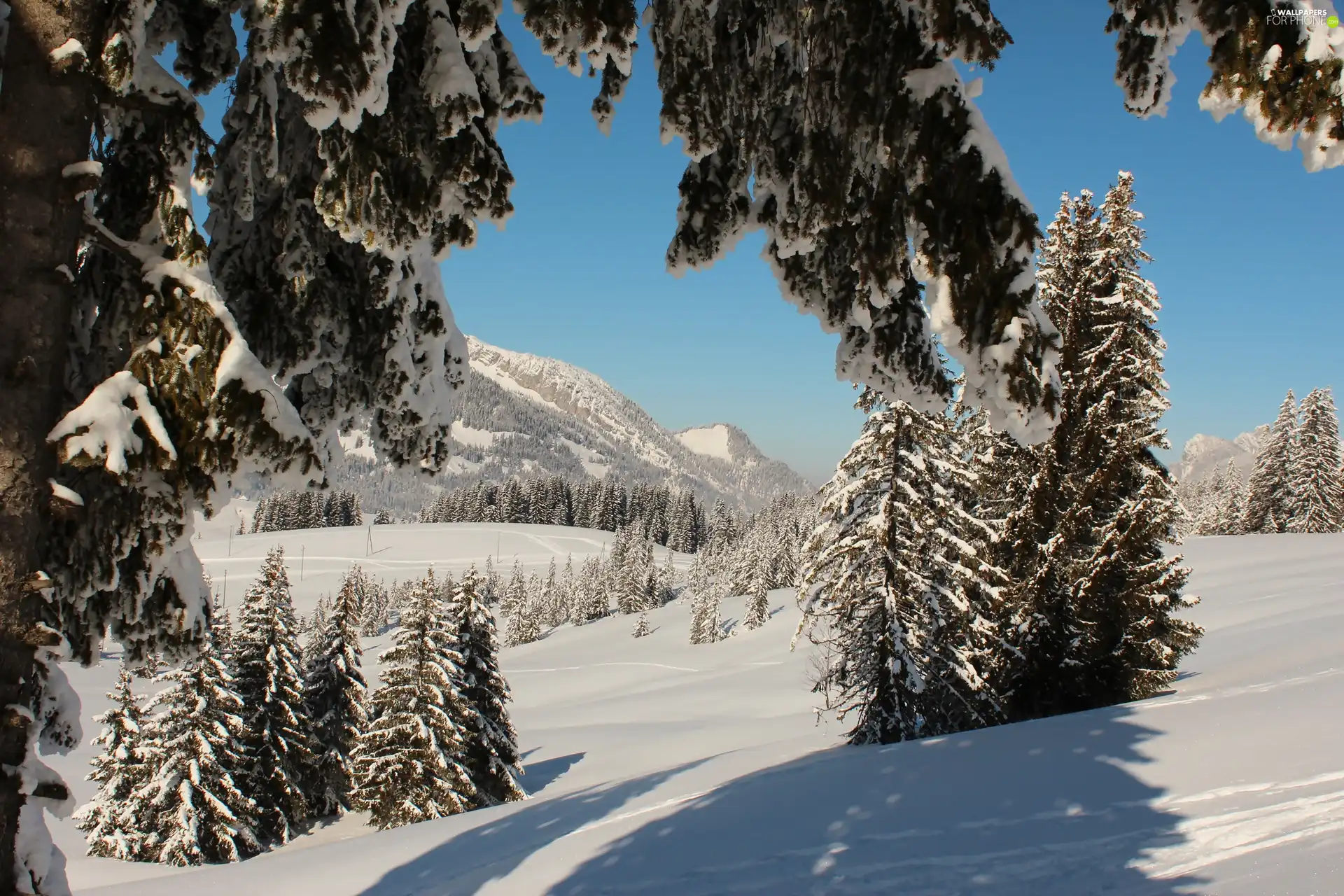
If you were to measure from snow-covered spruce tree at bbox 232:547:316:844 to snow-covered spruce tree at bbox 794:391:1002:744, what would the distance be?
59.1 feet

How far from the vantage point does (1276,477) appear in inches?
1973

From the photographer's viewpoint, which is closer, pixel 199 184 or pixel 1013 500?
pixel 199 184


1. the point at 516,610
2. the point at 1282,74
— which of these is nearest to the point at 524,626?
the point at 516,610

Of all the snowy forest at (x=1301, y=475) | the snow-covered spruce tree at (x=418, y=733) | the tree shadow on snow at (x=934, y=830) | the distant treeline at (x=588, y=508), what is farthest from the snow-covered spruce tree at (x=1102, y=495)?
the distant treeline at (x=588, y=508)

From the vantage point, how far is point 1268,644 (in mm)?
15867

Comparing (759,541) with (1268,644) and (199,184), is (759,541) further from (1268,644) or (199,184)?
(199,184)

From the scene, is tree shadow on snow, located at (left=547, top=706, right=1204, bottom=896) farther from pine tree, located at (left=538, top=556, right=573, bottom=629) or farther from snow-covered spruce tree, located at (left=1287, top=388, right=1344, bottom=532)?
pine tree, located at (left=538, top=556, right=573, bottom=629)

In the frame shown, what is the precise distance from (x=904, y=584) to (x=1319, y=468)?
4683cm

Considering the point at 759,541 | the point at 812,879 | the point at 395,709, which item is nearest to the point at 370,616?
the point at 759,541

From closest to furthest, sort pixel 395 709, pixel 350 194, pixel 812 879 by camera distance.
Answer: pixel 350 194
pixel 812 879
pixel 395 709

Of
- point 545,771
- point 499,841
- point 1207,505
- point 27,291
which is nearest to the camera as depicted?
point 27,291

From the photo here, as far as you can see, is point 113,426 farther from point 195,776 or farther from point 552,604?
point 552,604

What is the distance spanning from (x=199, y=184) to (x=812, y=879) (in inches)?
291

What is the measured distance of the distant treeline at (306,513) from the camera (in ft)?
401
